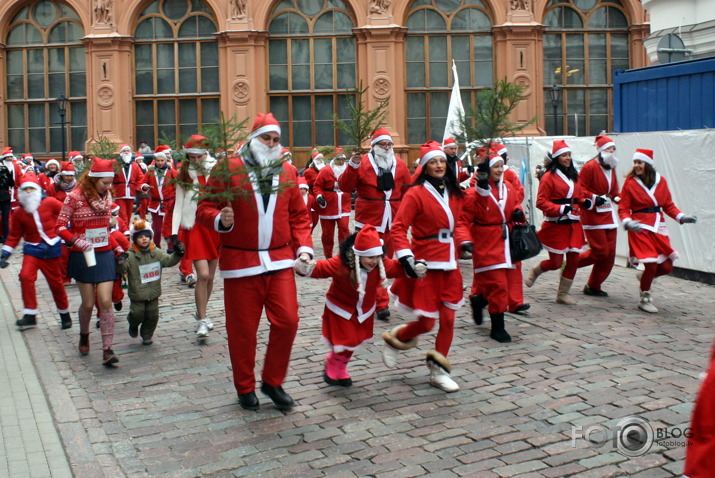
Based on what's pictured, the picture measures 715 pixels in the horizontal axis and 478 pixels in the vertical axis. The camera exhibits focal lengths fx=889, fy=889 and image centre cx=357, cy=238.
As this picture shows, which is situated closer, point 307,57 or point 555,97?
point 555,97

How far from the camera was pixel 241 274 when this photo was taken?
Result: 6.25m

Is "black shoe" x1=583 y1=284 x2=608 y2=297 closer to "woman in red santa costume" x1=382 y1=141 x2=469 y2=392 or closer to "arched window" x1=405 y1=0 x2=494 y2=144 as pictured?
"woman in red santa costume" x1=382 y1=141 x2=469 y2=392

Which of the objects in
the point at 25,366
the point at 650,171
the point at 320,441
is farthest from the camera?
the point at 650,171

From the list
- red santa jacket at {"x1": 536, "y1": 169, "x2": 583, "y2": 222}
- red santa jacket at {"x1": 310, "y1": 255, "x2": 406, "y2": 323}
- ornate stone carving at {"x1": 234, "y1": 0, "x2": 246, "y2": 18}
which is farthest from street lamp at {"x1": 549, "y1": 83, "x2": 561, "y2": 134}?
red santa jacket at {"x1": 310, "y1": 255, "x2": 406, "y2": 323}

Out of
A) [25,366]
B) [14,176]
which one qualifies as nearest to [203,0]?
[14,176]

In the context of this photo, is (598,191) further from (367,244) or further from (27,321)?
(27,321)

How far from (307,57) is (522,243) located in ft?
72.5

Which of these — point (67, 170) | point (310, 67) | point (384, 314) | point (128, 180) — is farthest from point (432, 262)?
point (310, 67)

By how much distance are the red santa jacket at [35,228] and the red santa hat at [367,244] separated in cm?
441

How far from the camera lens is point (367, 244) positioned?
21.4 ft

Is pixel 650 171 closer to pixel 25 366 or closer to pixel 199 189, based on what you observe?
pixel 199 189

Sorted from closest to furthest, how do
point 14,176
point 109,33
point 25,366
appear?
point 25,366 < point 14,176 < point 109,33

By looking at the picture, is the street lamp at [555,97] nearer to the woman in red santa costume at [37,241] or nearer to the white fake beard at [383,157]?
the white fake beard at [383,157]

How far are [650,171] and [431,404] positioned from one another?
16.2ft
